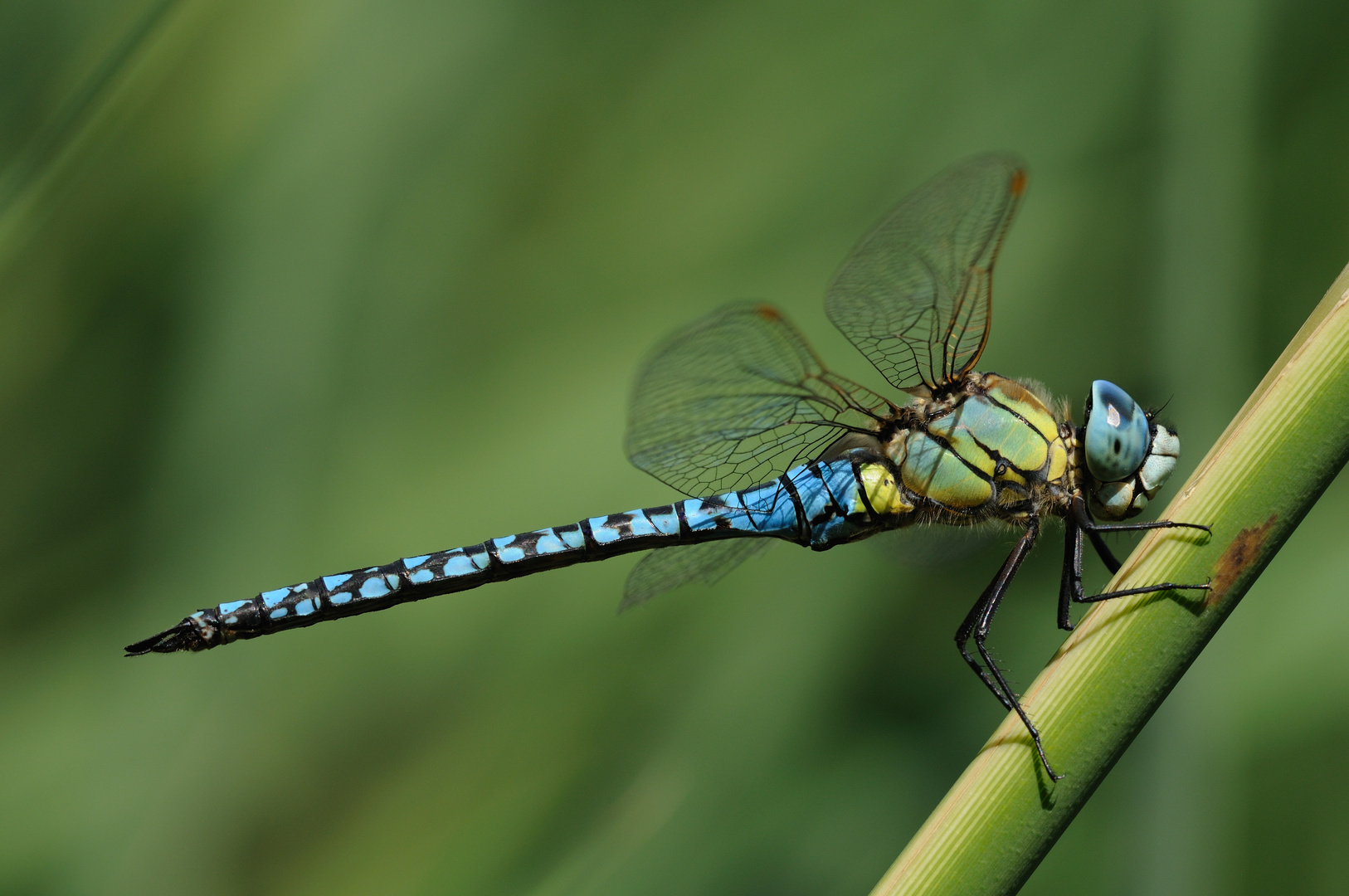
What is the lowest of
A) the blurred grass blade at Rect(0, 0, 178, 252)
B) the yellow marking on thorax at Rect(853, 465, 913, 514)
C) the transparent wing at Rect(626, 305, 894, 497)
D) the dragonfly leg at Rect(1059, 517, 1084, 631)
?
the dragonfly leg at Rect(1059, 517, 1084, 631)

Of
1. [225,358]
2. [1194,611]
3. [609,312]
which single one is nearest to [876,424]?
[609,312]

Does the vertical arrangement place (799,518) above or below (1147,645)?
above

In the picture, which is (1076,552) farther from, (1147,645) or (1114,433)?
(1147,645)

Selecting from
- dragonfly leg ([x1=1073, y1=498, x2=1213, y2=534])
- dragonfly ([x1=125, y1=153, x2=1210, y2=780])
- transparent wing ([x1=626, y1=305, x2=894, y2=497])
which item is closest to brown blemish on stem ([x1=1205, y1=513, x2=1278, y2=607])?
dragonfly leg ([x1=1073, y1=498, x2=1213, y2=534])

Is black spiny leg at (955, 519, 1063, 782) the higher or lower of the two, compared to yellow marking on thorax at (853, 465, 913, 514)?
lower

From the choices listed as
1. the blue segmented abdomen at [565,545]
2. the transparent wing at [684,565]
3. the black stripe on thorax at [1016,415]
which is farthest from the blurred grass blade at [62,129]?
the black stripe on thorax at [1016,415]

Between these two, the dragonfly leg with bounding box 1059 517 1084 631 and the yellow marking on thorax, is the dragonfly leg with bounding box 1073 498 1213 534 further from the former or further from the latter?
the yellow marking on thorax

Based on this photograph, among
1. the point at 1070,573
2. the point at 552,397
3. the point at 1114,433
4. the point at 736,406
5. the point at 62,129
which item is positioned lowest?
the point at 1070,573

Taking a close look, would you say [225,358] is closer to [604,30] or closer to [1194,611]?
[604,30]

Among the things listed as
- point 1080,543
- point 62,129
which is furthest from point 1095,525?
point 62,129
